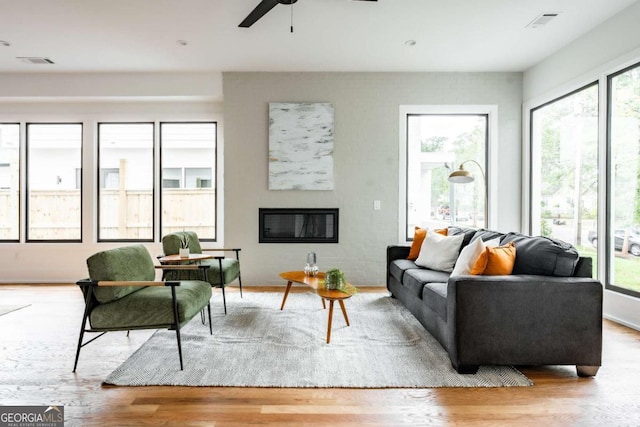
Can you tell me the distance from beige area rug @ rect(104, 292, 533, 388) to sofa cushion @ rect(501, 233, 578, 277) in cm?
68

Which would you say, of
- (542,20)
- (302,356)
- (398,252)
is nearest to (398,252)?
(398,252)

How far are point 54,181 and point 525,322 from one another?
20.3 feet

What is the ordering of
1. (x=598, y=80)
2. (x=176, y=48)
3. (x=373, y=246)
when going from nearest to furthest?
(x=598, y=80), (x=176, y=48), (x=373, y=246)

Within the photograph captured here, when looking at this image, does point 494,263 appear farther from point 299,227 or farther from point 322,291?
point 299,227

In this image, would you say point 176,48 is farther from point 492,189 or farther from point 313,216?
point 492,189

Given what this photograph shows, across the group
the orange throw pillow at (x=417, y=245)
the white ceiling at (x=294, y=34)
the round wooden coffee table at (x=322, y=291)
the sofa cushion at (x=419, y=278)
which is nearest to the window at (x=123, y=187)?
the white ceiling at (x=294, y=34)

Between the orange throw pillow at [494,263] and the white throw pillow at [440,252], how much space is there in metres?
1.01

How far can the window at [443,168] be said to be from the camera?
548 cm

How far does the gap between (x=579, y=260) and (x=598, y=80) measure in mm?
2432

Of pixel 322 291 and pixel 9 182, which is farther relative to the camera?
pixel 9 182

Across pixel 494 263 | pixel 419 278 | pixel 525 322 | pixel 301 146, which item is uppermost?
pixel 301 146

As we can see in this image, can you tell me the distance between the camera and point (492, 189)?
5375 millimetres

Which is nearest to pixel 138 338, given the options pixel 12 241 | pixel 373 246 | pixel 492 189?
pixel 373 246

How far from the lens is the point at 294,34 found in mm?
4156
